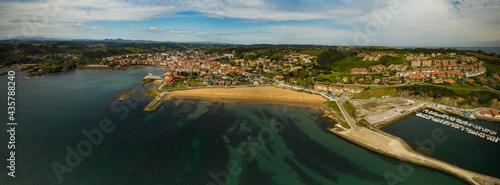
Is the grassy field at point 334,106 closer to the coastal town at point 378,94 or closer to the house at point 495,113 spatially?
the coastal town at point 378,94

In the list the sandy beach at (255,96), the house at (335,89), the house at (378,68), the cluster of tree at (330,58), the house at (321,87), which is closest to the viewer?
the sandy beach at (255,96)

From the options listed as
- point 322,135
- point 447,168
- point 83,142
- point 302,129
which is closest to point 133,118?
point 83,142

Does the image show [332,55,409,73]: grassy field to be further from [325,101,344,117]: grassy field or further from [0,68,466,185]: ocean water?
[0,68,466,185]: ocean water

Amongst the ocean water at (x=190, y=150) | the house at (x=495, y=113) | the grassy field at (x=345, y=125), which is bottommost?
the ocean water at (x=190, y=150)

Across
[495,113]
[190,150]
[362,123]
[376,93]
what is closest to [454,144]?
[362,123]

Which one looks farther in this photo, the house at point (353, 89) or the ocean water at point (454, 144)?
the house at point (353, 89)

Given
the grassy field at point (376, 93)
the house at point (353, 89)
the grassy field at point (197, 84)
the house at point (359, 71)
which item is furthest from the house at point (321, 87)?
the grassy field at point (197, 84)

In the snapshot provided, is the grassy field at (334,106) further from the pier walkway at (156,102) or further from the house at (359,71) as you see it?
the pier walkway at (156,102)

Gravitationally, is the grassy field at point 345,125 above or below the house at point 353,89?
below

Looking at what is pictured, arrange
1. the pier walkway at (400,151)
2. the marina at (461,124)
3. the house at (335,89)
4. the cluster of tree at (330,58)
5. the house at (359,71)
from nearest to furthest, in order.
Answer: the pier walkway at (400,151)
the marina at (461,124)
the house at (335,89)
the house at (359,71)
the cluster of tree at (330,58)
